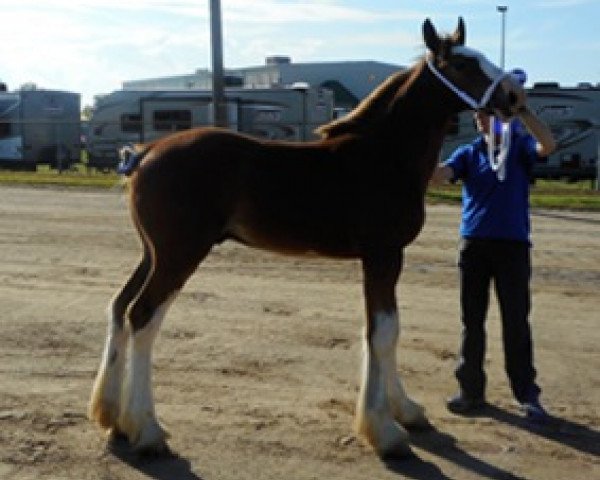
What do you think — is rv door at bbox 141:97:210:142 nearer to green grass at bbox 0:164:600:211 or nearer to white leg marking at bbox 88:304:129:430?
green grass at bbox 0:164:600:211

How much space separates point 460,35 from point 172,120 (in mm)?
26330

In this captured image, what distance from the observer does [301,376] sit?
682 centimetres

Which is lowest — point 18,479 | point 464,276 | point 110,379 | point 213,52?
point 18,479

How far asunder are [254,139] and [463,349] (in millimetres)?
2024

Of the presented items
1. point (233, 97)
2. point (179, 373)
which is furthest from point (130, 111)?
point (179, 373)

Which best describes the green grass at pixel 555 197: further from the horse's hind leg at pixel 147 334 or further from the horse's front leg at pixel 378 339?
the horse's hind leg at pixel 147 334

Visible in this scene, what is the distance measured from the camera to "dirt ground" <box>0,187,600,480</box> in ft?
17.3

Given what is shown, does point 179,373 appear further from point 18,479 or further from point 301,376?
point 18,479

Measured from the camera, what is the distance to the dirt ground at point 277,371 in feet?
17.3

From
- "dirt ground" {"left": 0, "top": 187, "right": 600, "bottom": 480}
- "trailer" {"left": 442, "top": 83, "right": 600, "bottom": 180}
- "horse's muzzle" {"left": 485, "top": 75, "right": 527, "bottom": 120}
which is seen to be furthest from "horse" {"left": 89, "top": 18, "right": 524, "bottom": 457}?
"trailer" {"left": 442, "top": 83, "right": 600, "bottom": 180}

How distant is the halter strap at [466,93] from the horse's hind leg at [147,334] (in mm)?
1733

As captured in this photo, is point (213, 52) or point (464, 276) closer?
point (464, 276)

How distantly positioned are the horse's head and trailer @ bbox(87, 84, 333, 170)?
74.9 ft

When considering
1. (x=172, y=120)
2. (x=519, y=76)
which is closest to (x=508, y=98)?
(x=519, y=76)
